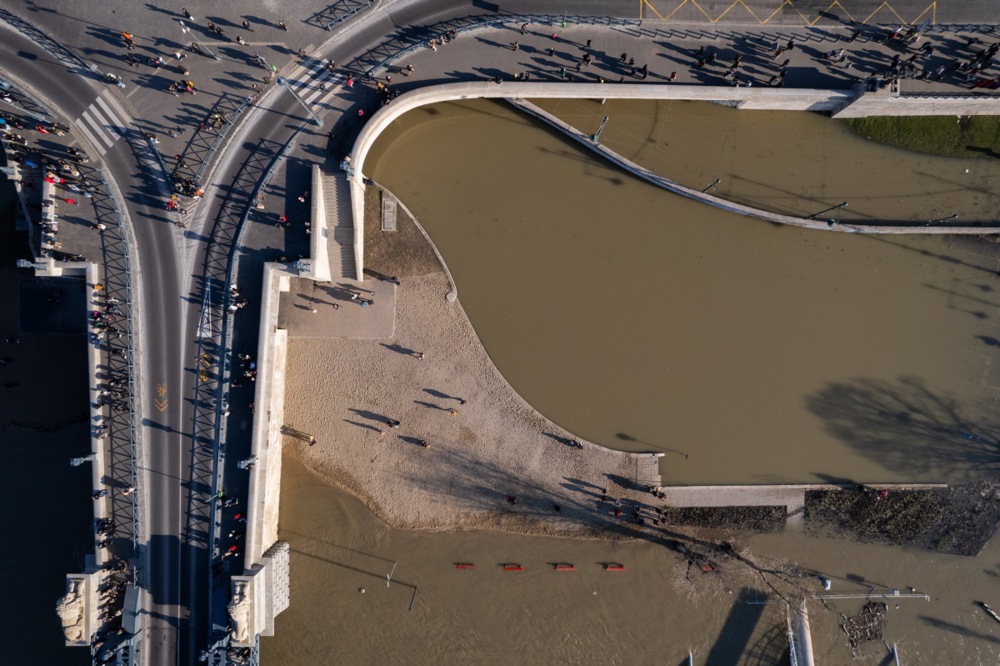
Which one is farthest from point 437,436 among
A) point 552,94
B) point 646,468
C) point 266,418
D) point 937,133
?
point 937,133

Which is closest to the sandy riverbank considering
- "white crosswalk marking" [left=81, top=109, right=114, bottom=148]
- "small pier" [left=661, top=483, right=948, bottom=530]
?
"small pier" [left=661, top=483, right=948, bottom=530]

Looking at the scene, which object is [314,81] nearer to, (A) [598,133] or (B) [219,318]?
(B) [219,318]

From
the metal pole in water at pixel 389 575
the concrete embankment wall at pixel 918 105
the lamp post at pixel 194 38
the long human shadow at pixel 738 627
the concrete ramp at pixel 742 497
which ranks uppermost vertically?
the lamp post at pixel 194 38

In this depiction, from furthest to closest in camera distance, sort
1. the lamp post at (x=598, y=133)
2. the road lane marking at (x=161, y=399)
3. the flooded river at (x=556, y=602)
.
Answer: the flooded river at (x=556, y=602) < the lamp post at (x=598, y=133) < the road lane marking at (x=161, y=399)

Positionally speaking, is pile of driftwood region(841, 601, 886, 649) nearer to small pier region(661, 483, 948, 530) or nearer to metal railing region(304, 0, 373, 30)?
small pier region(661, 483, 948, 530)

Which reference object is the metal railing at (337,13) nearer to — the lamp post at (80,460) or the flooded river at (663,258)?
the flooded river at (663,258)

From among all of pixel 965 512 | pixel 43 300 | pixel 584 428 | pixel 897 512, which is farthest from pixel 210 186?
pixel 965 512

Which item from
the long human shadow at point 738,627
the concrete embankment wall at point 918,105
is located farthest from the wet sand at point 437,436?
the concrete embankment wall at point 918,105
